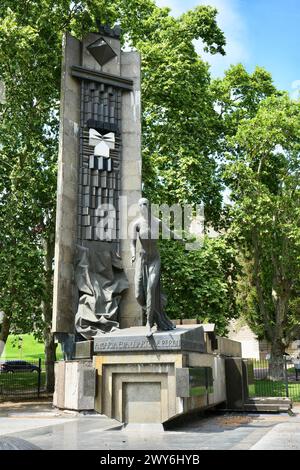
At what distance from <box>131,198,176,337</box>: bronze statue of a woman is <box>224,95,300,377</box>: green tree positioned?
49.9ft

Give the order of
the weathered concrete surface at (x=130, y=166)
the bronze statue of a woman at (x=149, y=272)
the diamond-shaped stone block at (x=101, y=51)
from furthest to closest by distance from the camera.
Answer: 1. the diamond-shaped stone block at (x=101, y=51)
2. the weathered concrete surface at (x=130, y=166)
3. the bronze statue of a woman at (x=149, y=272)

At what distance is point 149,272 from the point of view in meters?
9.85

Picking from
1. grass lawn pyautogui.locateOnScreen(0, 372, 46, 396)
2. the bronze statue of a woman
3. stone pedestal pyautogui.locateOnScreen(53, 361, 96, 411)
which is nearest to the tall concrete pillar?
stone pedestal pyautogui.locateOnScreen(53, 361, 96, 411)

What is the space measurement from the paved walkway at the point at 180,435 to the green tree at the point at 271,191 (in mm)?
15026

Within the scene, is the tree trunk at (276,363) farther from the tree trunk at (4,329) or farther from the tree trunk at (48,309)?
the tree trunk at (4,329)

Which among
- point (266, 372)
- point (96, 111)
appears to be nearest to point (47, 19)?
point (96, 111)

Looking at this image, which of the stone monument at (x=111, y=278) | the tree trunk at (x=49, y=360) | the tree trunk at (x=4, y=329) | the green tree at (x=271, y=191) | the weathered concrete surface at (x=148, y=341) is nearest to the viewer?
the weathered concrete surface at (x=148, y=341)

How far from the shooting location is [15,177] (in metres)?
20.2

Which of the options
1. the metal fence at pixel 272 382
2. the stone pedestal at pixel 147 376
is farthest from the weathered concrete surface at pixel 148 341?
the metal fence at pixel 272 382

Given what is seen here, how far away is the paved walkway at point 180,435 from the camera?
6.95 meters

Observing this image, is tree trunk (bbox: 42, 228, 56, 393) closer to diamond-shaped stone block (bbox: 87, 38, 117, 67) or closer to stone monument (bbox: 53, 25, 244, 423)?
stone monument (bbox: 53, 25, 244, 423)

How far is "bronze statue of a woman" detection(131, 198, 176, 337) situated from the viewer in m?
9.63

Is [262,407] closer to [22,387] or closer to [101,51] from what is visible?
[101,51]

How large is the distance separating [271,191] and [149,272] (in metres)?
19.9
